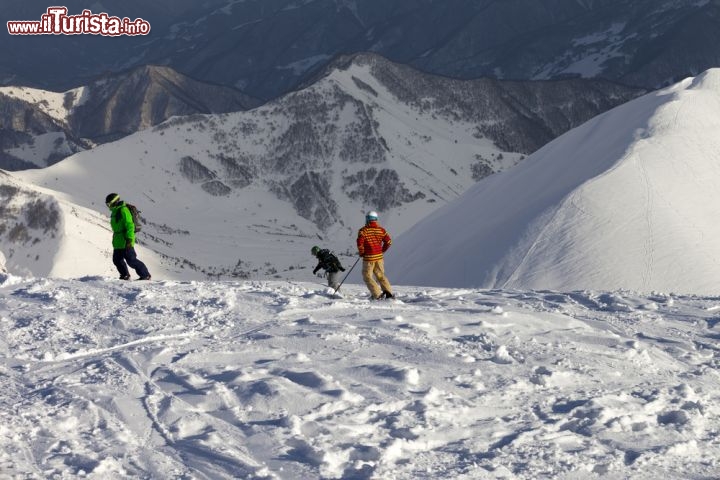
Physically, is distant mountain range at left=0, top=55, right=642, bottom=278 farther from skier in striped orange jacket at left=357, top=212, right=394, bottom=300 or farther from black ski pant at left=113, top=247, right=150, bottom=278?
skier in striped orange jacket at left=357, top=212, right=394, bottom=300

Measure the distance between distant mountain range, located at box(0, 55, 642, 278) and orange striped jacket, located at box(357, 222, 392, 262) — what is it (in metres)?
56.9

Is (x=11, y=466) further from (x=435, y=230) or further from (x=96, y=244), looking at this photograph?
(x=96, y=244)

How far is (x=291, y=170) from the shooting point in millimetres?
102312

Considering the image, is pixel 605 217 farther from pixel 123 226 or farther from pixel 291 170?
pixel 291 170

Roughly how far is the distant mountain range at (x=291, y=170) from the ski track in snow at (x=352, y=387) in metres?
57.9

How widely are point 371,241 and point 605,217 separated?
13424mm

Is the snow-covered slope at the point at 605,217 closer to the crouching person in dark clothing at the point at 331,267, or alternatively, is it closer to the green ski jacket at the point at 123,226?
the crouching person in dark clothing at the point at 331,267

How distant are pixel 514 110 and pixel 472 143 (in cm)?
2171

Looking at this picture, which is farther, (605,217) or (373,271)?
(605,217)

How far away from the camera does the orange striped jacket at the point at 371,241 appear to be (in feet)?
48.9

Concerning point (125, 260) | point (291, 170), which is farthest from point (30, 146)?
point (125, 260)

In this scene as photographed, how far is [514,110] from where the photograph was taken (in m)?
133

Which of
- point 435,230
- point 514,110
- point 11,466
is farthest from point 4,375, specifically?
point 514,110

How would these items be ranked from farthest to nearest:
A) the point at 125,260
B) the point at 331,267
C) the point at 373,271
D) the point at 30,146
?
the point at 30,146 → the point at 125,260 → the point at 331,267 → the point at 373,271
